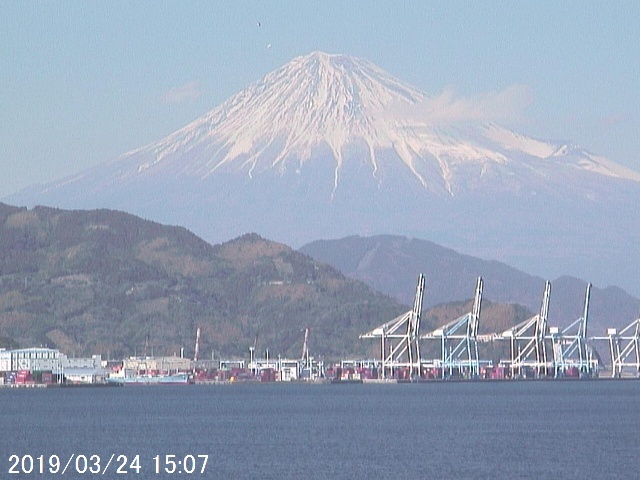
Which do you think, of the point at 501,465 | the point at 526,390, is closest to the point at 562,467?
the point at 501,465

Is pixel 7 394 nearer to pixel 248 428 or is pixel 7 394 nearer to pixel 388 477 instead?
pixel 248 428

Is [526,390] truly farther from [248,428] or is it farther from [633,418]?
[248,428]

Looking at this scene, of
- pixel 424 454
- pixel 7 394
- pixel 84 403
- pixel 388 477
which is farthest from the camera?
pixel 7 394

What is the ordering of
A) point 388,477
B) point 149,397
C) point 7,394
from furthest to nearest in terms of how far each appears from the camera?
1. point 7,394
2. point 149,397
3. point 388,477

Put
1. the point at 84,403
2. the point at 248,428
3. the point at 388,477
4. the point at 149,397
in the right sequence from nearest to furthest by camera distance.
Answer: the point at 388,477
the point at 248,428
the point at 84,403
the point at 149,397

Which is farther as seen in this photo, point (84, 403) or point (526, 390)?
point (526, 390)

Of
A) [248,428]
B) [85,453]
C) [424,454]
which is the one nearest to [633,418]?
[248,428]
